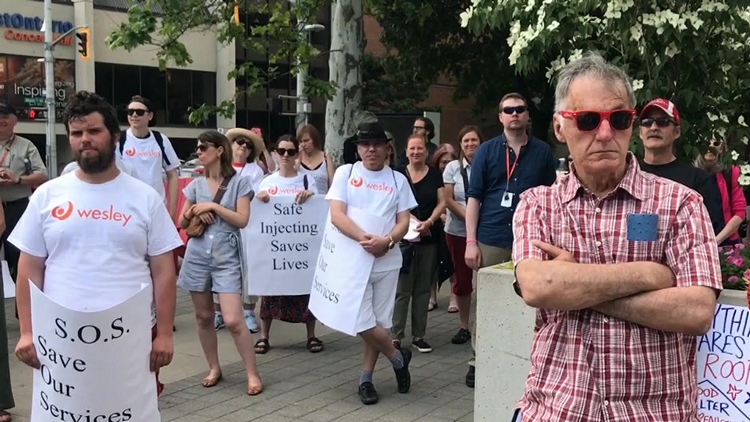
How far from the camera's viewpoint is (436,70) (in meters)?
17.9

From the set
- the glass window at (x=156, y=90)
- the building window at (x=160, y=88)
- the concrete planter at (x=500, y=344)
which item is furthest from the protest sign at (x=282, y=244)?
the glass window at (x=156, y=90)

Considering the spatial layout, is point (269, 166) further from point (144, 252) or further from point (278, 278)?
point (144, 252)

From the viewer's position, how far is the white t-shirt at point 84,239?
3498mm

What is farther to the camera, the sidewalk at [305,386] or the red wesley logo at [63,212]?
the sidewalk at [305,386]

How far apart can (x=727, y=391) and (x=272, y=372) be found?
144 inches

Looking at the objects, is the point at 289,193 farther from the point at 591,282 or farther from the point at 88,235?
the point at 591,282

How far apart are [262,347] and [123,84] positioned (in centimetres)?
3210

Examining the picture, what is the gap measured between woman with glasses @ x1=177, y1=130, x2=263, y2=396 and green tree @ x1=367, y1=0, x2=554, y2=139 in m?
10.2

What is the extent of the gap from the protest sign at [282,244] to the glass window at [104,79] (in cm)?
3060

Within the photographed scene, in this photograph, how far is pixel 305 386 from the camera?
6.00m

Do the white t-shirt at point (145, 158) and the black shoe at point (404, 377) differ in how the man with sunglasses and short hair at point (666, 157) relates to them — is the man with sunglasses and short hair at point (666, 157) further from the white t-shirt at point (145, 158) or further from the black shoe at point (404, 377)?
the white t-shirt at point (145, 158)

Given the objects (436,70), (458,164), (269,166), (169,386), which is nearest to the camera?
(169,386)

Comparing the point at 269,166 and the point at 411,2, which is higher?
the point at 411,2

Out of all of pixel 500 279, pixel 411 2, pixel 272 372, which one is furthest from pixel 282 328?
pixel 411 2
